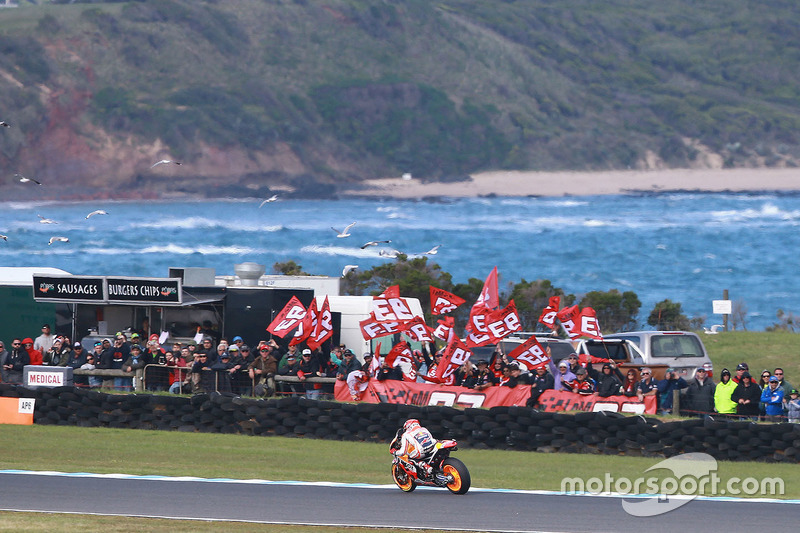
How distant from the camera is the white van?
23.2 metres

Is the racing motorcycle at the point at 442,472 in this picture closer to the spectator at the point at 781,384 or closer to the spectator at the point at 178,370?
the spectator at the point at 781,384

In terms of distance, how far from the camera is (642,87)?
165 meters

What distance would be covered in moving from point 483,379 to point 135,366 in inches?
264

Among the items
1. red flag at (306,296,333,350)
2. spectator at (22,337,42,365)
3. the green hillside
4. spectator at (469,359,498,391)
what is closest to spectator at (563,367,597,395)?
spectator at (469,359,498,391)

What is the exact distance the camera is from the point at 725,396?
58.2ft

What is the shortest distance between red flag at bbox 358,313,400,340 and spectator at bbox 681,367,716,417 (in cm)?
563

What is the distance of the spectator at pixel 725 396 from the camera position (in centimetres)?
1762

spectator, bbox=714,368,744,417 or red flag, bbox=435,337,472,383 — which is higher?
red flag, bbox=435,337,472,383

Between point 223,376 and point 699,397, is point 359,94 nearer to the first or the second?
point 223,376

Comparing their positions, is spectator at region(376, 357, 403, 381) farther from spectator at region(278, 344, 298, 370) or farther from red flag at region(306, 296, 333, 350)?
spectator at region(278, 344, 298, 370)

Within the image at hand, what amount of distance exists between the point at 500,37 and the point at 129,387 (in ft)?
494

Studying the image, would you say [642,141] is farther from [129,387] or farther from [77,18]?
[129,387]

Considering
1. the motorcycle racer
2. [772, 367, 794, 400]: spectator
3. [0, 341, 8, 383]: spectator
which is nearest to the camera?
the motorcycle racer

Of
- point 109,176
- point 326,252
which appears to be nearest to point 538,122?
point 326,252
